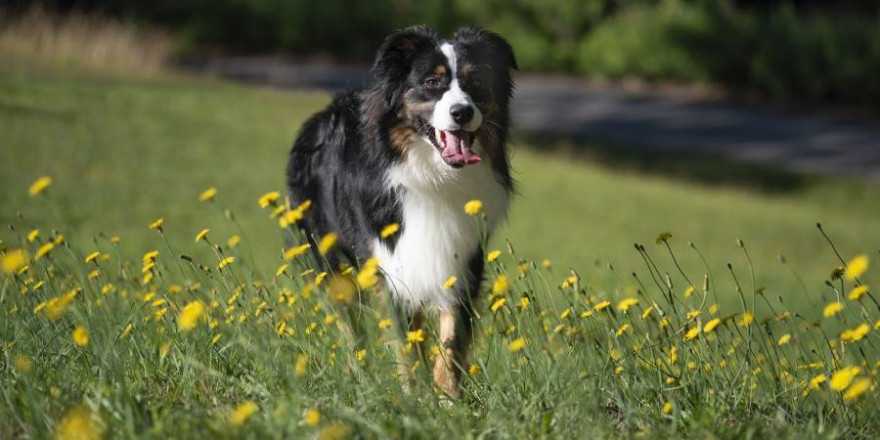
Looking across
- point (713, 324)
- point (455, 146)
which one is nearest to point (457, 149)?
point (455, 146)

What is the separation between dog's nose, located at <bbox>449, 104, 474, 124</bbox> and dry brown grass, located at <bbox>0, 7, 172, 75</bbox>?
570 inches

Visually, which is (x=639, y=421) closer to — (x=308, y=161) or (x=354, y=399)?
(x=354, y=399)

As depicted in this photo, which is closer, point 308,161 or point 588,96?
point 308,161

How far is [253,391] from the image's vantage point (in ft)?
11.6

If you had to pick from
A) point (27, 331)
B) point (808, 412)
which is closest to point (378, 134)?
point (27, 331)

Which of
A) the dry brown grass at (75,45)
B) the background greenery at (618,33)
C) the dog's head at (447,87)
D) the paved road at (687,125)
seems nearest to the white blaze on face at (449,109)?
the dog's head at (447,87)

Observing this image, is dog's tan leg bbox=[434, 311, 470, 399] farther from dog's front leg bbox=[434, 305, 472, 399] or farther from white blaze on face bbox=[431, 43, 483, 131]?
white blaze on face bbox=[431, 43, 483, 131]

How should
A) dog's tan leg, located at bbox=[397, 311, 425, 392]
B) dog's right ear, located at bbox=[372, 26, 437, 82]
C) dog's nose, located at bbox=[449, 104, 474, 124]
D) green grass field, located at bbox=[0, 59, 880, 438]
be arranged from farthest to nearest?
dog's right ear, located at bbox=[372, 26, 437, 82] → dog's nose, located at bbox=[449, 104, 474, 124] → dog's tan leg, located at bbox=[397, 311, 425, 392] → green grass field, located at bbox=[0, 59, 880, 438]

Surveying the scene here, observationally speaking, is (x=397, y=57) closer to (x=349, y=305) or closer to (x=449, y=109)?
(x=449, y=109)

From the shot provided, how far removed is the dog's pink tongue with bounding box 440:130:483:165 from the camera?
443cm

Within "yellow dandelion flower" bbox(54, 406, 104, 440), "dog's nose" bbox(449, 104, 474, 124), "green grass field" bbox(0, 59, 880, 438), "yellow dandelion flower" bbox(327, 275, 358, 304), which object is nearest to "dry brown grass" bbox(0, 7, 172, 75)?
"green grass field" bbox(0, 59, 880, 438)

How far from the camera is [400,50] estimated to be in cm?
462

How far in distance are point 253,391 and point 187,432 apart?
492mm

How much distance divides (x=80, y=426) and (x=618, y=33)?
825 inches
